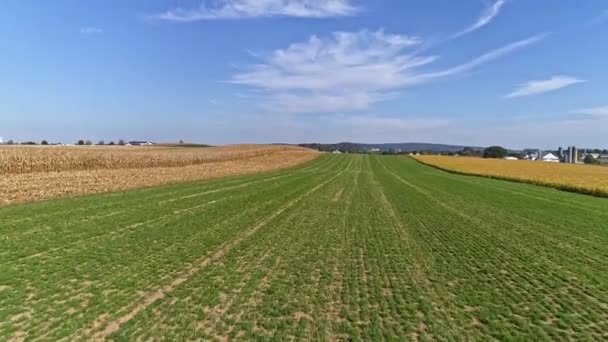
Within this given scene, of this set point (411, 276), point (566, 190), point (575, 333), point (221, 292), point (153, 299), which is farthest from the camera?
point (566, 190)

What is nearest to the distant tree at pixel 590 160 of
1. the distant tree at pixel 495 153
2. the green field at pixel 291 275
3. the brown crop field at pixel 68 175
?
the distant tree at pixel 495 153

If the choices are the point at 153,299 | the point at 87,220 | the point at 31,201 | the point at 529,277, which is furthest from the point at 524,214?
the point at 31,201

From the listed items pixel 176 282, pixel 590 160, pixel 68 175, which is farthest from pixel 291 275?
pixel 590 160

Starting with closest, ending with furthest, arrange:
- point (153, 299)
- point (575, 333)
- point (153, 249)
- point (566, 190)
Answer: point (575, 333) → point (153, 299) → point (153, 249) → point (566, 190)

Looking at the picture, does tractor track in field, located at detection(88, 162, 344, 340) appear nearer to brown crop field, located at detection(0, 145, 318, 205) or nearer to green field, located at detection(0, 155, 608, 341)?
green field, located at detection(0, 155, 608, 341)

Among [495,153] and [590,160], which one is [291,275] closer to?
[590,160]

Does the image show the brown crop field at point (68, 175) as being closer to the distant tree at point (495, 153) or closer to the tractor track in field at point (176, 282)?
the tractor track in field at point (176, 282)

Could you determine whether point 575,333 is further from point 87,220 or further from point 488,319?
point 87,220

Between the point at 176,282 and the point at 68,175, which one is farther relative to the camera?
the point at 68,175
